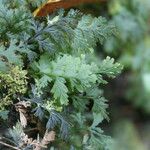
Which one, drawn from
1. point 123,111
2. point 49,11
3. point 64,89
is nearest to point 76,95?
point 64,89

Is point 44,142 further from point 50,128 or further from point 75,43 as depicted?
point 75,43

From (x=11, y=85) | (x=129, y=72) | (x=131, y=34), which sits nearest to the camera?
(x=11, y=85)

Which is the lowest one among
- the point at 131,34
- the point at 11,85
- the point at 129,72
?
the point at 11,85

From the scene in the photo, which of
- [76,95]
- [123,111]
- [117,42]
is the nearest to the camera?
[76,95]

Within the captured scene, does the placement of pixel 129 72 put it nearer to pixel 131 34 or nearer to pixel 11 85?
pixel 131 34

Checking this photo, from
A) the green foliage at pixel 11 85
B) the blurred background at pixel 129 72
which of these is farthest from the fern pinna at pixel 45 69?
the blurred background at pixel 129 72

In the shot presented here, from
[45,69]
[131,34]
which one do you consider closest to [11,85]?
[45,69]

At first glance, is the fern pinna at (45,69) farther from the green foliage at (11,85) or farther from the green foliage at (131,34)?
the green foliage at (131,34)
